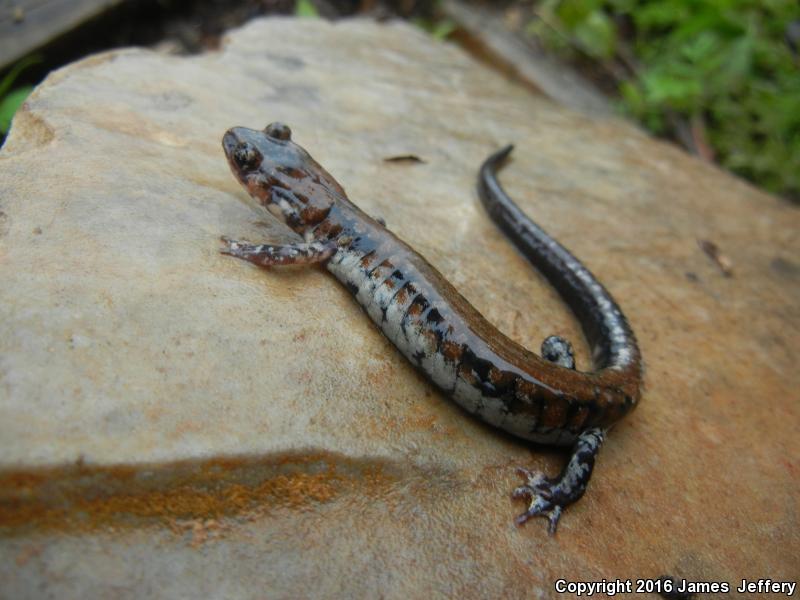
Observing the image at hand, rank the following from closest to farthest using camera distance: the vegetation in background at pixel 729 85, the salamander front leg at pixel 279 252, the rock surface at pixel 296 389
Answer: the rock surface at pixel 296 389, the salamander front leg at pixel 279 252, the vegetation in background at pixel 729 85

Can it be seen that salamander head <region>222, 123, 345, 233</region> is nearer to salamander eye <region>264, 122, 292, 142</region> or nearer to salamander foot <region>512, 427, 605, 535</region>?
salamander eye <region>264, 122, 292, 142</region>

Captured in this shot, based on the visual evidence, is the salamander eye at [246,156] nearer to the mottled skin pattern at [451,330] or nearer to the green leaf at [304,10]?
the mottled skin pattern at [451,330]

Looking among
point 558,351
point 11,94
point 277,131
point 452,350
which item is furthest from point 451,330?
point 11,94

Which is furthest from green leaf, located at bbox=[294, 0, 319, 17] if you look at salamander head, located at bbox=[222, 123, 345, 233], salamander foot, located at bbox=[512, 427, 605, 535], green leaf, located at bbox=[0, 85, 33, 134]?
salamander foot, located at bbox=[512, 427, 605, 535]

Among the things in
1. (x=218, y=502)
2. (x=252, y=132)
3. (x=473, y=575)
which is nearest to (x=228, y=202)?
(x=252, y=132)

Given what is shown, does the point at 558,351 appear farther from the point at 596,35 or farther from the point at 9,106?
the point at 596,35

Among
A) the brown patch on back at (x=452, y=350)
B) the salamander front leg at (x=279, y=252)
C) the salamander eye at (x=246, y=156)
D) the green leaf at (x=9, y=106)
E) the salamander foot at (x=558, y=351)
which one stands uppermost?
the salamander eye at (x=246, y=156)

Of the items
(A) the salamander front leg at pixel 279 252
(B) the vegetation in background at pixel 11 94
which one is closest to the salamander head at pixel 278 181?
(A) the salamander front leg at pixel 279 252
